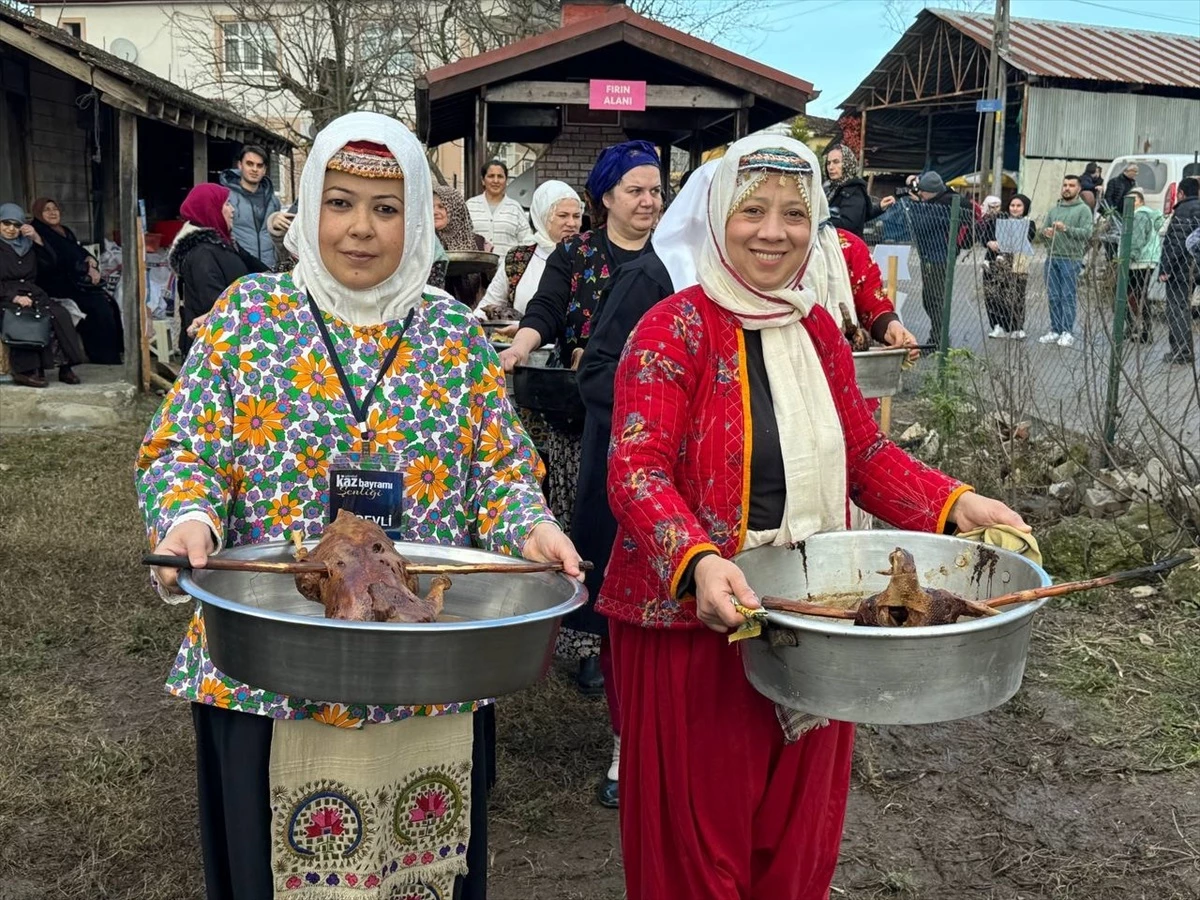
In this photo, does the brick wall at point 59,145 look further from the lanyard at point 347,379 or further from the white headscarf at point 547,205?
the lanyard at point 347,379

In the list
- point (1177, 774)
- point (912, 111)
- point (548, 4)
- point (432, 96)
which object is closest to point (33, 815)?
point (1177, 774)

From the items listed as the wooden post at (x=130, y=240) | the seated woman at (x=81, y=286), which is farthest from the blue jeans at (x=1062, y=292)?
the seated woman at (x=81, y=286)

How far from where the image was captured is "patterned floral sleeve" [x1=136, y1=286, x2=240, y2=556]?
2113mm

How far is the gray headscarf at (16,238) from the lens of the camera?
10.8 metres

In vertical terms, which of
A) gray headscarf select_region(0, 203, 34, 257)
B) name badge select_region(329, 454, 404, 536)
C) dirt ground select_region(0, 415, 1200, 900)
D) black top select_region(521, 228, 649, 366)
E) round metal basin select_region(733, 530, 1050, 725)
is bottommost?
dirt ground select_region(0, 415, 1200, 900)

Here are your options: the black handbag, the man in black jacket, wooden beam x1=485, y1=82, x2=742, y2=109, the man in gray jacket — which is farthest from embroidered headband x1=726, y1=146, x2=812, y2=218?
the black handbag

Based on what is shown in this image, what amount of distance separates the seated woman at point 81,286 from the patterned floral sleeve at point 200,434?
34.7 ft

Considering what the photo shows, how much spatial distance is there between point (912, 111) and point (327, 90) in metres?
20.6

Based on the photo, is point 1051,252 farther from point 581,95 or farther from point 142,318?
point 142,318

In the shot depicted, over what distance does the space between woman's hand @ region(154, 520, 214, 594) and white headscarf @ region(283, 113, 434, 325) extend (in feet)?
1.76

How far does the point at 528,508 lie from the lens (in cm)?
232

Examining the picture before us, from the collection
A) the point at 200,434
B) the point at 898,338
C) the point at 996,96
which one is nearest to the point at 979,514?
the point at 200,434

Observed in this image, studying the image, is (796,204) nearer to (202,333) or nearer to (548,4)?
(202,333)

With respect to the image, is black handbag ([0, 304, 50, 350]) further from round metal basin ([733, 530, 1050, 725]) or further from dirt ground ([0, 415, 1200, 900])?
round metal basin ([733, 530, 1050, 725])
